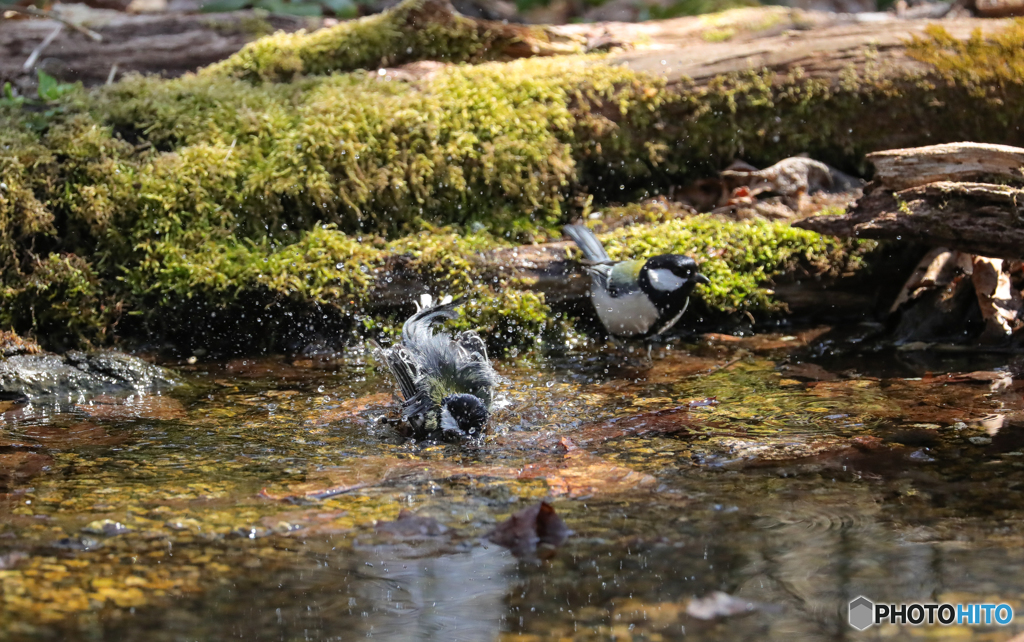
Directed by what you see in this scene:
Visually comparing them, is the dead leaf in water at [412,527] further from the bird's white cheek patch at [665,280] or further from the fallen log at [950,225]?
the fallen log at [950,225]

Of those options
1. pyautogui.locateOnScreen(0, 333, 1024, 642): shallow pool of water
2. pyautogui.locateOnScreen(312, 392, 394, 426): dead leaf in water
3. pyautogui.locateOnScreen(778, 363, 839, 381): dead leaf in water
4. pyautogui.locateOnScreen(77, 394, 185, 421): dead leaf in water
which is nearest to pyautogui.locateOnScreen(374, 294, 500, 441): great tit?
pyautogui.locateOnScreen(0, 333, 1024, 642): shallow pool of water

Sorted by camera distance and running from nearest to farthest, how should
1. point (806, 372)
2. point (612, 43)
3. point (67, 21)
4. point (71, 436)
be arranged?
point (71, 436)
point (806, 372)
point (67, 21)
point (612, 43)

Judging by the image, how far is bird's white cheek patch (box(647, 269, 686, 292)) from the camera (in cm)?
464

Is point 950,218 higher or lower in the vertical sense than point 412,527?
higher

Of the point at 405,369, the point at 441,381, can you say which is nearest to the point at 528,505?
the point at 441,381

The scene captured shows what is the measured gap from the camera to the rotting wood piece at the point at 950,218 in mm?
4000

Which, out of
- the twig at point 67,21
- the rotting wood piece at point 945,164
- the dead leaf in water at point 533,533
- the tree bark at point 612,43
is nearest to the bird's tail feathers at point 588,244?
the rotting wood piece at point 945,164

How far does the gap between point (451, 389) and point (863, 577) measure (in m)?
1.83

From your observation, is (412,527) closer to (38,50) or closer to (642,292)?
(642,292)

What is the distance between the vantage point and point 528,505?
8.64 feet

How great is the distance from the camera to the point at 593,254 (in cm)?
504

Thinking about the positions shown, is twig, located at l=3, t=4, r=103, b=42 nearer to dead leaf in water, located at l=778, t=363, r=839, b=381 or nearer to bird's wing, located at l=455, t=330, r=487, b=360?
bird's wing, located at l=455, t=330, r=487, b=360

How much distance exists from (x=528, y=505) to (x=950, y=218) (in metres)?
2.81

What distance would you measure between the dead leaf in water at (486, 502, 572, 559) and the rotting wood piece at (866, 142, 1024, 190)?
3.03 meters
